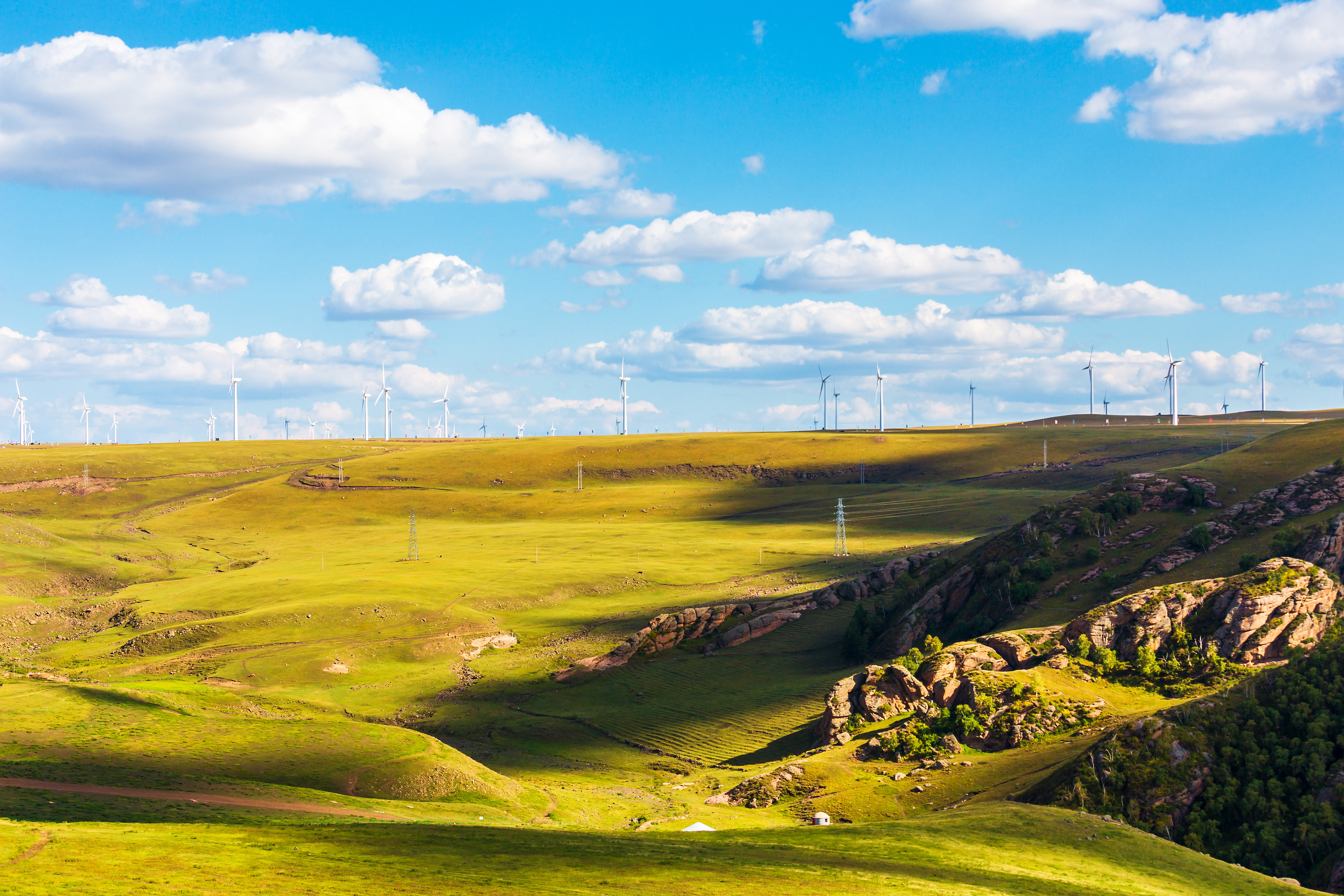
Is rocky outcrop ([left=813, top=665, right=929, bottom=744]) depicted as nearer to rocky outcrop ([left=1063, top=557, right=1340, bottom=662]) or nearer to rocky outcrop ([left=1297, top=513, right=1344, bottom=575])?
rocky outcrop ([left=1063, top=557, right=1340, bottom=662])

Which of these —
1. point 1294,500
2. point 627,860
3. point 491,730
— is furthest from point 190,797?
point 1294,500

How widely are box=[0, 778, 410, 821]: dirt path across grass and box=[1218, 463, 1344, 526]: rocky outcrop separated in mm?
61240

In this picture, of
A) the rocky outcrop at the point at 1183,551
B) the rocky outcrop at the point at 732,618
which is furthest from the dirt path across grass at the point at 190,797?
the rocky outcrop at the point at 1183,551

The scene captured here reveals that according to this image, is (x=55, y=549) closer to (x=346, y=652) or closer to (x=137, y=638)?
(x=137, y=638)

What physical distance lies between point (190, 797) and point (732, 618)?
57.3m

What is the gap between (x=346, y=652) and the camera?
101 m

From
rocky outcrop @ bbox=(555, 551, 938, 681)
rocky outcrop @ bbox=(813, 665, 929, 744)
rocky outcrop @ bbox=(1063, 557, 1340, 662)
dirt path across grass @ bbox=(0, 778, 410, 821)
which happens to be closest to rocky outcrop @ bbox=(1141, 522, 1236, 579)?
rocky outcrop @ bbox=(1063, 557, 1340, 662)

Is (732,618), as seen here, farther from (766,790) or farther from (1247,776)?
(1247,776)

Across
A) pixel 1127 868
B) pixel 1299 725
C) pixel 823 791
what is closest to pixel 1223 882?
pixel 1127 868

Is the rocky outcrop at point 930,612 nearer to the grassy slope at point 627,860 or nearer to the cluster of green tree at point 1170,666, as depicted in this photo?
the cluster of green tree at point 1170,666

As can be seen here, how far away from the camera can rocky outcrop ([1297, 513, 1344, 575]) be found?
63312 mm

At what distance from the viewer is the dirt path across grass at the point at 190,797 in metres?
47.4

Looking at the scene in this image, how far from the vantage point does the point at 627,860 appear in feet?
113

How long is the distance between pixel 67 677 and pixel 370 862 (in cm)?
7279
